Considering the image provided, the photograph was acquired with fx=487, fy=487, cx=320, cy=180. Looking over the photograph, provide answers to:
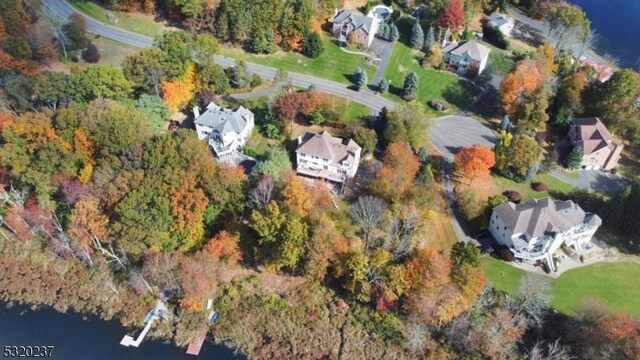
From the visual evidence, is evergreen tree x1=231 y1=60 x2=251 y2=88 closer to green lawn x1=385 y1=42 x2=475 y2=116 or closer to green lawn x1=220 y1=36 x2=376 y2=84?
green lawn x1=220 y1=36 x2=376 y2=84

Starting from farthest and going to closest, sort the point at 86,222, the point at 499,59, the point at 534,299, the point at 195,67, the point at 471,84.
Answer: the point at 499,59
the point at 471,84
the point at 195,67
the point at 86,222
the point at 534,299

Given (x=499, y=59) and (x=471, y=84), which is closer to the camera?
(x=471, y=84)

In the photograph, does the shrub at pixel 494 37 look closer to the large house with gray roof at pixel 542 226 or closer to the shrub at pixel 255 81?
the large house with gray roof at pixel 542 226

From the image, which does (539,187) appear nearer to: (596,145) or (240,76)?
(596,145)

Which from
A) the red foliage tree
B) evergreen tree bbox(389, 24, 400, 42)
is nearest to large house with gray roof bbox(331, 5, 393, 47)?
evergreen tree bbox(389, 24, 400, 42)

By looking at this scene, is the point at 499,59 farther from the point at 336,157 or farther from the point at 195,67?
the point at 195,67

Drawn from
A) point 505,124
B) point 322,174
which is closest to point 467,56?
point 505,124

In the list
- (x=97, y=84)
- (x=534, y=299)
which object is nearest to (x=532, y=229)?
(x=534, y=299)
